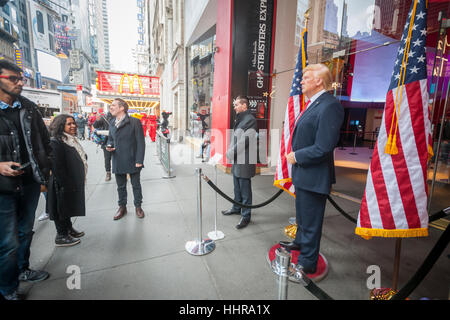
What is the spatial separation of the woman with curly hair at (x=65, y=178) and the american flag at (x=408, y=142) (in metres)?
3.41

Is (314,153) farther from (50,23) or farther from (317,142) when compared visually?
(50,23)

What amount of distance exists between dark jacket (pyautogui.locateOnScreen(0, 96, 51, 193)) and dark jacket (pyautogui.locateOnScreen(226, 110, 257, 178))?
7.29 feet

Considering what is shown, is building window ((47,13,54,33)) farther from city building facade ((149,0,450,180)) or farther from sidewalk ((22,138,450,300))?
sidewalk ((22,138,450,300))

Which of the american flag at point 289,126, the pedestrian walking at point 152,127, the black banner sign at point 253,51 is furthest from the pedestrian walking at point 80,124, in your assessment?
the american flag at point 289,126

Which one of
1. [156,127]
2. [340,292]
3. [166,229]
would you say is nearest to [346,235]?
[340,292]

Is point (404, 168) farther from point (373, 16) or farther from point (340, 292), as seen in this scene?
point (373, 16)

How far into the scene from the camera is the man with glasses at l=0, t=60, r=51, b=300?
68.5 inches

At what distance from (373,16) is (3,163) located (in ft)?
24.0

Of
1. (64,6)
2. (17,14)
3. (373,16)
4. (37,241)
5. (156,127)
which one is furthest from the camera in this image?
(64,6)

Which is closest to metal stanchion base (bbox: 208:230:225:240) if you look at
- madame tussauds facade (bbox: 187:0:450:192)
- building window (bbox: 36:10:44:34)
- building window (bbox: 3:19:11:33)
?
madame tussauds facade (bbox: 187:0:450:192)

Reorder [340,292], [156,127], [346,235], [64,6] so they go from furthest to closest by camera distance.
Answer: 1. [64,6]
2. [156,127]
3. [346,235]
4. [340,292]

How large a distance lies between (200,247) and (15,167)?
2.03 metres

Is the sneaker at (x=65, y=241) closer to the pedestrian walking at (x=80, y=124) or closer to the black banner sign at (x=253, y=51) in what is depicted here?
the black banner sign at (x=253, y=51)

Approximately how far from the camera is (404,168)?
1.78m
